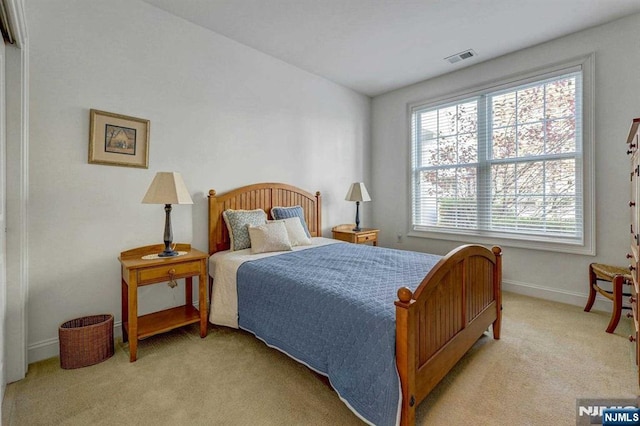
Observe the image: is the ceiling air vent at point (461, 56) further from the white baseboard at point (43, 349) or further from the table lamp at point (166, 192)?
the white baseboard at point (43, 349)

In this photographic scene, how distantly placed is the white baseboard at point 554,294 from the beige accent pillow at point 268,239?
108 inches

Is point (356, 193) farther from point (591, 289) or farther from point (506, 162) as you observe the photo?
point (591, 289)

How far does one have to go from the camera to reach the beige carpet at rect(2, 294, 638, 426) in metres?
1.53

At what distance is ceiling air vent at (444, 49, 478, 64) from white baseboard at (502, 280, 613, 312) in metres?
2.72

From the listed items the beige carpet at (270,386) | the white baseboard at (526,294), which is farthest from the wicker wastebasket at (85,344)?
the white baseboard at (526,294)

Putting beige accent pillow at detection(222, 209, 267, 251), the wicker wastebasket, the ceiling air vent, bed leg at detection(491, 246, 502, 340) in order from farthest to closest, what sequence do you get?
1. the ceiling air vent
2. beige accent pillow at detection(222, 209, 267, 251)
3. bed leg at detection(491, 246, 502, 340)
4. the wicker wastebasket

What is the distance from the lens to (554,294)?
3186 millimetres

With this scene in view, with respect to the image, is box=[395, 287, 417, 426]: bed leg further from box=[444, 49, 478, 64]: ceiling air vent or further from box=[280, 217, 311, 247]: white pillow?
box=[444, 49, 478, 64]: ceiling air vent

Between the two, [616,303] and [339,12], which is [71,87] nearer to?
[339,12]

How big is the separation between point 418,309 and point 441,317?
0.33m

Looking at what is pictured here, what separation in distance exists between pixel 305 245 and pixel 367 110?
278 cm

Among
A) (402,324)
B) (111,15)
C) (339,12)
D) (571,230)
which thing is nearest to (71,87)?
(111,15)

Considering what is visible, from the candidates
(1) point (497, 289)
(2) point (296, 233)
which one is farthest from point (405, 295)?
(2) point (296, 233)

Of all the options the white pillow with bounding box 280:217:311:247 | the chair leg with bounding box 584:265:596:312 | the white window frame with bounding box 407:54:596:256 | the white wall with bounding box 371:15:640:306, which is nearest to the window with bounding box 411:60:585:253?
the white window frame with bounding box 407:54:596:256
